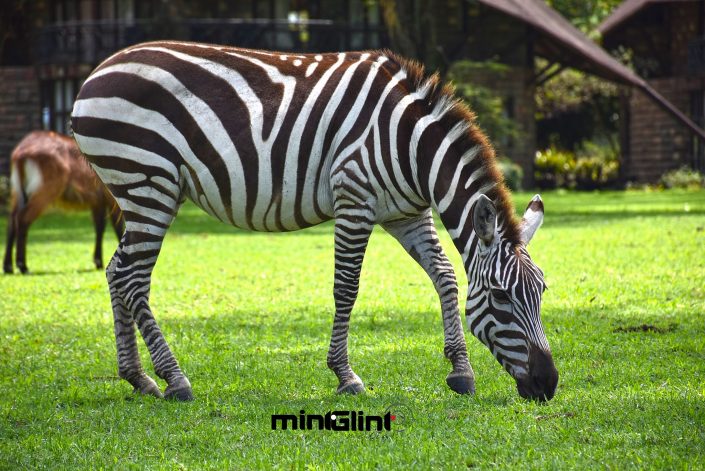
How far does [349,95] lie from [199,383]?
6.83ft

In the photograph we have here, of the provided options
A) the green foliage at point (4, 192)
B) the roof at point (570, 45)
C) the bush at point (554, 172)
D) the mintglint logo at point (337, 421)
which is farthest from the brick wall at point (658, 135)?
the mintglint logo at point (337, 421)

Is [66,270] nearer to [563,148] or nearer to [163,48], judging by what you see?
[163,48]

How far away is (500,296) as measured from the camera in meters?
5.77

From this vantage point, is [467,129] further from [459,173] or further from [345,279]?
[345,279]

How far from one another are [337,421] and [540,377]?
3.64 feet

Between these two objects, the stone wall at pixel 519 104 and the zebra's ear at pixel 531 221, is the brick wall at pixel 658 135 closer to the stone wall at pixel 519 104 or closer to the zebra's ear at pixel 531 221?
the stone wall at pixel 519 104

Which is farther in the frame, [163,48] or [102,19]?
[102,19]

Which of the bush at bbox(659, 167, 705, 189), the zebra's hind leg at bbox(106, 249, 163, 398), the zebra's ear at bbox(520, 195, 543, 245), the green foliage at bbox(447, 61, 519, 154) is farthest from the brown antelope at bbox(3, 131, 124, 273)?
the bush at bbox(659, 167, 705, 189)

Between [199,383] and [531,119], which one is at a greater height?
[531,119]

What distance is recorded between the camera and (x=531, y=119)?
34.1m

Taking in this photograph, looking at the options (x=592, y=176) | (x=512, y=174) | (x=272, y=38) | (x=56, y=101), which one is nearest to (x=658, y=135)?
(x=592, y=176)

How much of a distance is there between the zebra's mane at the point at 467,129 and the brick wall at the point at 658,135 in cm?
2871

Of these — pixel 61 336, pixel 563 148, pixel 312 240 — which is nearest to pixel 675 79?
pixel 563 148

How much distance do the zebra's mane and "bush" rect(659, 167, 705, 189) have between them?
85.9 feet
